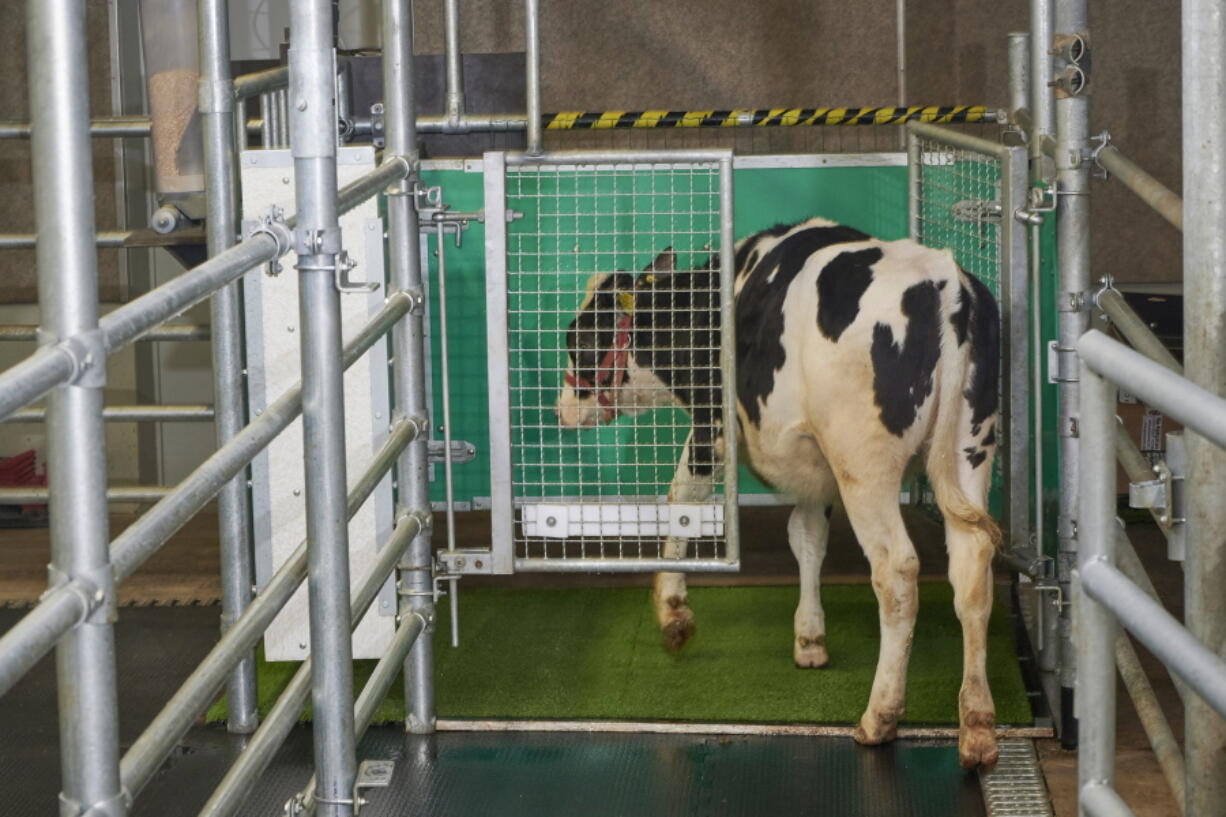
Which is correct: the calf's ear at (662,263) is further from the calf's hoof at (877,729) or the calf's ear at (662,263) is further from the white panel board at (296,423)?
the calf's hoof at (877,729)

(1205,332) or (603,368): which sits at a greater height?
(1205,332)

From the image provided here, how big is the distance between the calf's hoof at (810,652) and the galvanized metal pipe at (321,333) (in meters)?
1.82

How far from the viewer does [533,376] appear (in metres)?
5.26

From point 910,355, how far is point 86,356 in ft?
7.61

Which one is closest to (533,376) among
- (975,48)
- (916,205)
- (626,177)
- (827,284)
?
(626,177)

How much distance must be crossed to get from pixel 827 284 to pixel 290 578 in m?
1.65

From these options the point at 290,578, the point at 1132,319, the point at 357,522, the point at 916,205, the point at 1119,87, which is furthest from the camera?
the point at 1119,87

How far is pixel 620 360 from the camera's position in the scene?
4.39 meters

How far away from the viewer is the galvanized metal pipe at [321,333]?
2602 millimetres

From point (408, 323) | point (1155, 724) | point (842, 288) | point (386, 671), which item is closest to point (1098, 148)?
point (842, 288)

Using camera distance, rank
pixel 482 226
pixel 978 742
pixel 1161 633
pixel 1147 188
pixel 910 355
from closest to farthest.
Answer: pixel 1161 633 < pixel 1147 188 < pixel 978 742 < pixel 910 355 < pixel 482 226

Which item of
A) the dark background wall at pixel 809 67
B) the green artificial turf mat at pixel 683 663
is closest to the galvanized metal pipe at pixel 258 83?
the green artificial turf mat at pixel 683 663

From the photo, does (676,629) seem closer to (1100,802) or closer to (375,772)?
(375,772)

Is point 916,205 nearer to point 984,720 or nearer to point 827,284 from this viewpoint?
point 827,284
